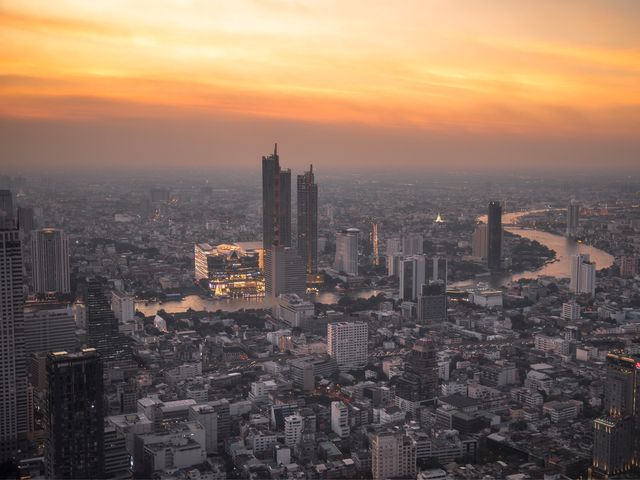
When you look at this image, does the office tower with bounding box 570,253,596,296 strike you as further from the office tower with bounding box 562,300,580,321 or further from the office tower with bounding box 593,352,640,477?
the office tower with bounding box 593,352,640,477

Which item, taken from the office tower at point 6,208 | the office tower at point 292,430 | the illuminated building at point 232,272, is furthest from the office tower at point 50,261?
the office tower at point 292,430

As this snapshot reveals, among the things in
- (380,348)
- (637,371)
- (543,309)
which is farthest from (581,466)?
(543,309)

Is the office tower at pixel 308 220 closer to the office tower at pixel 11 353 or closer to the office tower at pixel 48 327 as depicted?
the office tower at pixel 48 327

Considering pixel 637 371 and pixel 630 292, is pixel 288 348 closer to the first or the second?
pixel 637 371

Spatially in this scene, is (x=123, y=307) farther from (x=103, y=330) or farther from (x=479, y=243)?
(x=479, y=243)

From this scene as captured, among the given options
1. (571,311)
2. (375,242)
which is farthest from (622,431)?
(375,242)
